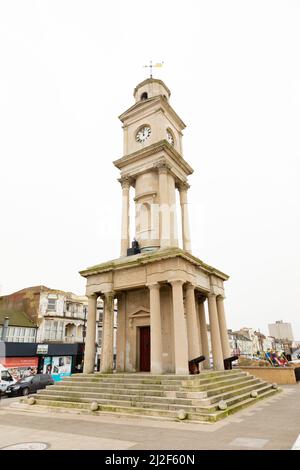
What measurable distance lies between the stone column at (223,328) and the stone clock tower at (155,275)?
2.6 inches

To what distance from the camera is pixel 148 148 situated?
2128cm

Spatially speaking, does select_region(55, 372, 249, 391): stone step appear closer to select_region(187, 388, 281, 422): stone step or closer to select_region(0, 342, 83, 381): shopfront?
select_region(187, 388, 281, 422): stone step

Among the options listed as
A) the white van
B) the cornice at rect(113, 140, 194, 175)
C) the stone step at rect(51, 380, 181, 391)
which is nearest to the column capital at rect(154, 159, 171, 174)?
the cornice at rect(113, 140, 194, 175)

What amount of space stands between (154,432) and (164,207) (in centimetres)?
1340

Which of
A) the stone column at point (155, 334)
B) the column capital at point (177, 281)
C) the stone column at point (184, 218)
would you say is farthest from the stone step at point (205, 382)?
the stone column at point (184, 218)

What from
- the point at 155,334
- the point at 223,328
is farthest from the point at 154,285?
the point at 223,328

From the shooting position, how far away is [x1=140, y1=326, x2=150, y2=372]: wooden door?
18109 millimetres

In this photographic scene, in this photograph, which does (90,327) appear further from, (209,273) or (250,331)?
(250,331)

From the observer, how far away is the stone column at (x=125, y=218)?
20.8 metres

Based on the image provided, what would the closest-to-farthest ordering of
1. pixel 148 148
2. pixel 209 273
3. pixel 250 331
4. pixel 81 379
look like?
pixel 81 379
pixel 209 273
pixel 148 148
pixel 250 331

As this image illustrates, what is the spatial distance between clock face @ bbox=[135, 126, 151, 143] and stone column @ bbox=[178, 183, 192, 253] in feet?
15.3

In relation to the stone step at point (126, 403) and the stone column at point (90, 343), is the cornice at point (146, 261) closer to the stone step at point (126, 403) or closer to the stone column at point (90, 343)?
the stone column at point (90, 343)
